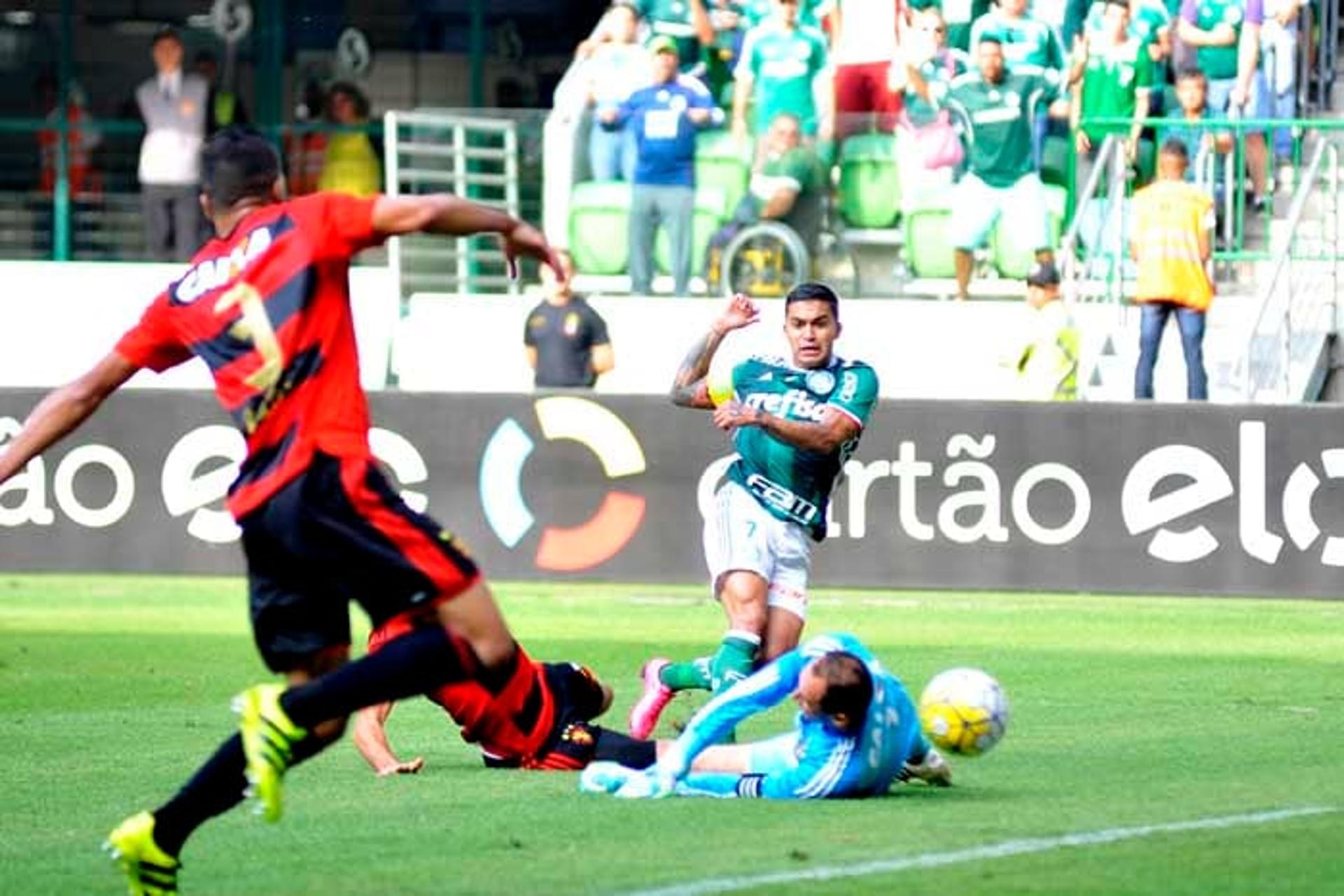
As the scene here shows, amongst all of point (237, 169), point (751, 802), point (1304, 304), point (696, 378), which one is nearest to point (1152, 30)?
point (1304, 304)

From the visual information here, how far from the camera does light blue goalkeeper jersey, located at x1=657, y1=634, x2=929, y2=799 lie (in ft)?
33.5

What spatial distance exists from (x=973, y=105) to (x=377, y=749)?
1355 centimetres

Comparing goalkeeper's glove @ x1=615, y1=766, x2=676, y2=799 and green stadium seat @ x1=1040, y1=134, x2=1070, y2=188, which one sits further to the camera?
green stadium seat @ x1=1040, y1=134, x2=1070, y2=188

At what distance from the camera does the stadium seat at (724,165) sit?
24703 millimetres

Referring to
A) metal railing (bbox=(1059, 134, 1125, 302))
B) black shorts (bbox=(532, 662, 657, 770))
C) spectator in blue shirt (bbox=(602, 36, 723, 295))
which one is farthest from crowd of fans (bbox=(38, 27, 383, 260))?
black shorts (bbox=(532, 662, 657, 770))

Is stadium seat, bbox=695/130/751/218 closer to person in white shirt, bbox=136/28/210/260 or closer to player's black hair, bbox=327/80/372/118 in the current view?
person in white shirt, bbox=136/28/210/260

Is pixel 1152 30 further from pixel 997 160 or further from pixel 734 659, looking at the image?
pixel 734 659

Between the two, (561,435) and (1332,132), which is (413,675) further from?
(1332,132)

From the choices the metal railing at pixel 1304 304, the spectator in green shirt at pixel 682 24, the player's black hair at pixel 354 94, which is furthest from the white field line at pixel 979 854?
the player's black hair at pixel 354 94

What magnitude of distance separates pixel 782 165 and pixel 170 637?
Answer: 8.32 m

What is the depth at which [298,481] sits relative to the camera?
27.7 ft

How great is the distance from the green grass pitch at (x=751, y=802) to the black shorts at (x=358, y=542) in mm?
848

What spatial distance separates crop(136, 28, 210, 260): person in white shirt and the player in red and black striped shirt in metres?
18.6

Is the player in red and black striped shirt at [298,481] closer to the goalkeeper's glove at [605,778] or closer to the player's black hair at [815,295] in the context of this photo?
the goalkeeper's glove at [605,778]
